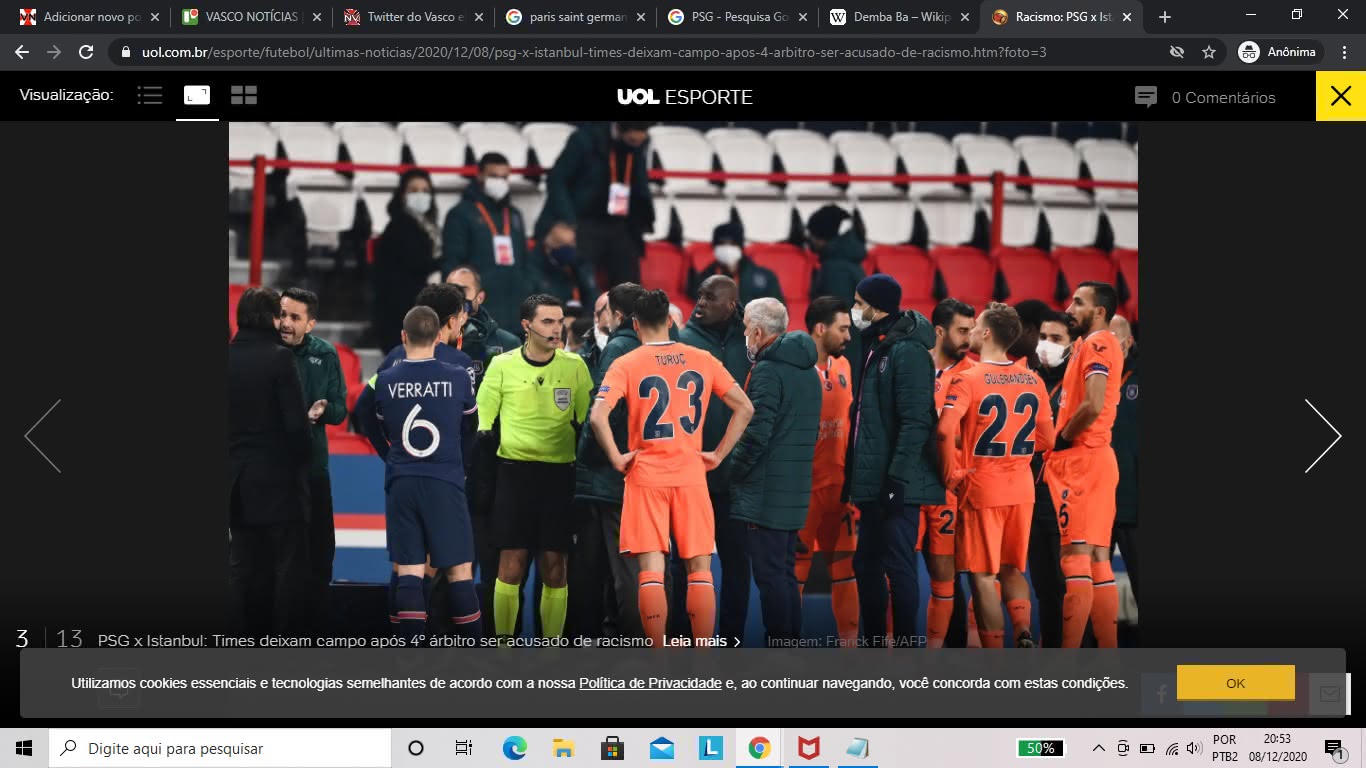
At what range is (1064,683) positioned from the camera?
3754 mm

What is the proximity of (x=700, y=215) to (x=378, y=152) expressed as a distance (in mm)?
2594

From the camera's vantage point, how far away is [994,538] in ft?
17.5

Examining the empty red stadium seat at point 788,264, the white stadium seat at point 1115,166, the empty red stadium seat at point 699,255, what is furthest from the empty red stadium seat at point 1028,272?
the empty red stadium seat at point 699,255

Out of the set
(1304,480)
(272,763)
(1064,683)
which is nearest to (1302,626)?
(1304,480)

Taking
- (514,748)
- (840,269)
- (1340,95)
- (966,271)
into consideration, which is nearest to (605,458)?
(514,748)

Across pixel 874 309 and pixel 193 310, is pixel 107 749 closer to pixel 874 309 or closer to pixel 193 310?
pixel 193 310

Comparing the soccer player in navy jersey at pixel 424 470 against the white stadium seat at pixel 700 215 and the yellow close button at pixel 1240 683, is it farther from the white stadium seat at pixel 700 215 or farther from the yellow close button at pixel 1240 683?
the white stadium seat at pixel 700 215

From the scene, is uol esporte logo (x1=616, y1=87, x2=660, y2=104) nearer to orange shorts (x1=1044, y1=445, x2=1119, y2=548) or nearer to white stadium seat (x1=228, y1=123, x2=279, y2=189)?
white stadium seat (x1=228, y1=123, x2=279, y2=189)

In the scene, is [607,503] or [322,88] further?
[607,503]

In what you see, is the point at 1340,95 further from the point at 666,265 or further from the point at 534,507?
the point at 666,265

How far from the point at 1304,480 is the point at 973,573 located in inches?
67.7

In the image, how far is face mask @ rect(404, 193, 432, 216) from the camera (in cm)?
705

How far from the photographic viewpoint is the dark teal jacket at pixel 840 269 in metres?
7.23

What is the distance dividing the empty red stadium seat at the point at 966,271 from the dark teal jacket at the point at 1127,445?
2.87m
